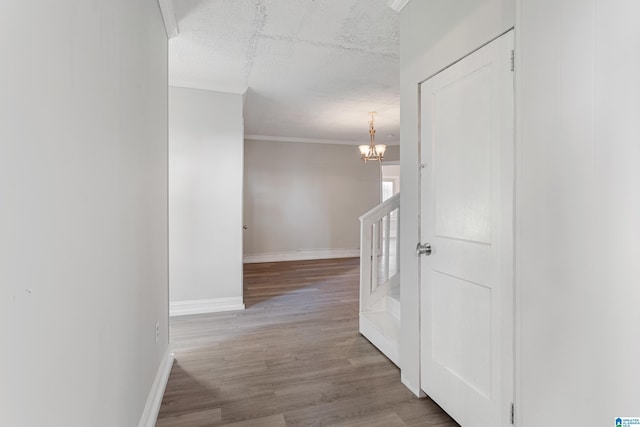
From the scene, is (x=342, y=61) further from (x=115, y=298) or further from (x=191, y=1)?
(x=115, y=298)

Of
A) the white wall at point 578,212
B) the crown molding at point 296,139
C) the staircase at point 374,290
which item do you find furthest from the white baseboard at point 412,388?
the crown molding at point 296,139

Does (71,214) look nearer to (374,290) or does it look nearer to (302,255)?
(374,290)

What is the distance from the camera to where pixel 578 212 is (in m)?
1.00

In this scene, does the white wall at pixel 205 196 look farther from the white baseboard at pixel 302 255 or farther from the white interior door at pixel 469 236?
the white baseboard at pixel 302 255

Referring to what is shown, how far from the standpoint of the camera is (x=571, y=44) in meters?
1.01

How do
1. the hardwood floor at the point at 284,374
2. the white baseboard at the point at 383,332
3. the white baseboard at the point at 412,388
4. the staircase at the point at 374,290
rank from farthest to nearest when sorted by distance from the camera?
the staircase at the point at 374,290, the white baseboard at the point at 383,332, the white baseboard at the point at 412,388, the hardwood floor at the point at 284,374

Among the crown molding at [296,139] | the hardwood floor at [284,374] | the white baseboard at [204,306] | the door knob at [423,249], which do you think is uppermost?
the crown molding at [296,139]

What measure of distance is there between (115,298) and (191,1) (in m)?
2.03

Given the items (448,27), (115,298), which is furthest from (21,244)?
(448,27)

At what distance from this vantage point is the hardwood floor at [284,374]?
1.76 metres

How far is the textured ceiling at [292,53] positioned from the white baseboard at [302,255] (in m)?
2.98

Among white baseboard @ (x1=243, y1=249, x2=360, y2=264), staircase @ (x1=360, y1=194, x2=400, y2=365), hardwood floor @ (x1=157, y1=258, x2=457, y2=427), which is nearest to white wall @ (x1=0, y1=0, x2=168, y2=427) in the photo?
hardwood floor @ (x1=157, y1=258, x2=457, y2=427)

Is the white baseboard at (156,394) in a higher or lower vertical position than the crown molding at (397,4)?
lower

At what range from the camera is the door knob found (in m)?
1.85
